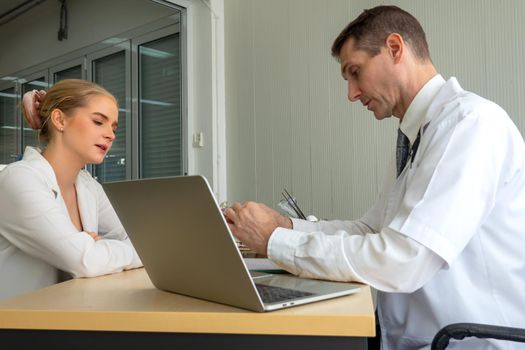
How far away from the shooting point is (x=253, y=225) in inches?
37.3

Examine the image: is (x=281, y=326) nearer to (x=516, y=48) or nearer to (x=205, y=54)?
(x=516, y=48)

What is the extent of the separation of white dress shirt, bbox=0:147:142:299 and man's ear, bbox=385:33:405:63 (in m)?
0.78

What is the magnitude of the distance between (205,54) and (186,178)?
10.2 ft

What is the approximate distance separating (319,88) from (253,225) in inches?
88.2

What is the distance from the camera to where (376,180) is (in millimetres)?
2783

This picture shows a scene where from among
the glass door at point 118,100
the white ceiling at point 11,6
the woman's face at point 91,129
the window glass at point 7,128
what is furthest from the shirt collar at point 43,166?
the white ceiling at point 11,6

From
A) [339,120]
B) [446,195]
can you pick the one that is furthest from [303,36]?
[446,195]

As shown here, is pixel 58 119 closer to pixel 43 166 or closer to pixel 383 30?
pixel 43 166

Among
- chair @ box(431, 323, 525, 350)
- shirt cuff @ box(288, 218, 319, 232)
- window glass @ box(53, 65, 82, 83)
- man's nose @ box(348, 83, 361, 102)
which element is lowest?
chair @ box(431, 323, 525, 350)

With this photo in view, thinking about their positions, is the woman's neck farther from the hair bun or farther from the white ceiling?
the white ceiling

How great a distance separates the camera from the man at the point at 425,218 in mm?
817

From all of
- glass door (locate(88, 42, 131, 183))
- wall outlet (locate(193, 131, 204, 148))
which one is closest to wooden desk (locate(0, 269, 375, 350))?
wall outlet (locate(193, 131, 204, 148))

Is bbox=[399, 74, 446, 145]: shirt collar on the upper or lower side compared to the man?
upper

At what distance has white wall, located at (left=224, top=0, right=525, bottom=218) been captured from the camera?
240cm
